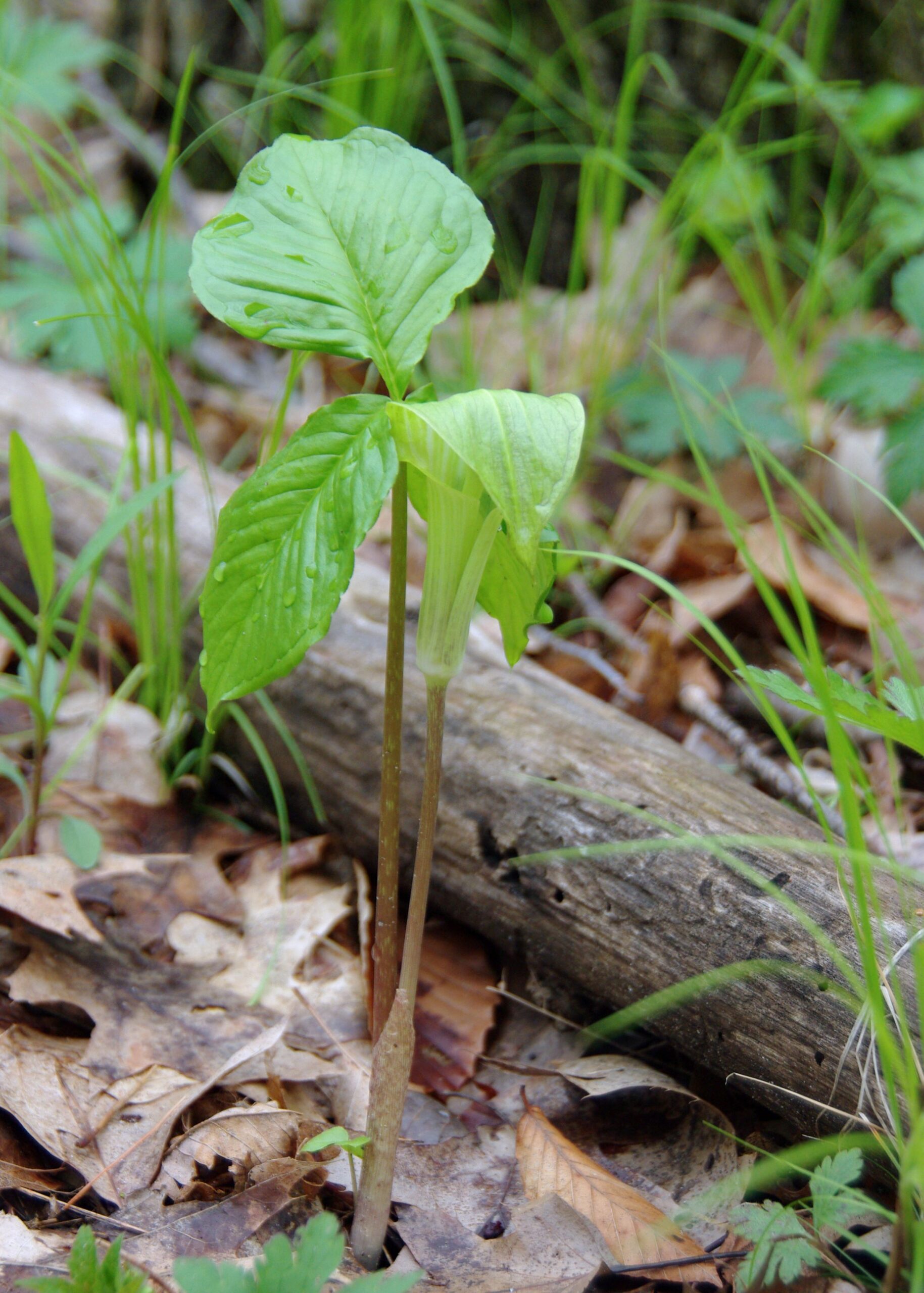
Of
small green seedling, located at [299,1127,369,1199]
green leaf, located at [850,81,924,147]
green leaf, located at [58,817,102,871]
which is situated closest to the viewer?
small green seedling, located at [299,1127,369,1199]

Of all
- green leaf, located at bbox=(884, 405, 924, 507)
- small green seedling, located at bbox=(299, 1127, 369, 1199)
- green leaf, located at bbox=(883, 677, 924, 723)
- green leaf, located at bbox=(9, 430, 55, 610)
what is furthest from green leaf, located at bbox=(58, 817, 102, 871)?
green leaf, located at bbox=(884, 405, 924, 507)

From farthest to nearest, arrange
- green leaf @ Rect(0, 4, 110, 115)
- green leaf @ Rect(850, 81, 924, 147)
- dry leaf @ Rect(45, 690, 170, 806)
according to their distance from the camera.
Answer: green leaf @ Rect(0, 4, 110, 115) < green leaf @ Rect(850, 81, 924, 147) < dry leaf @ Rect(45, 690, 170, 806)

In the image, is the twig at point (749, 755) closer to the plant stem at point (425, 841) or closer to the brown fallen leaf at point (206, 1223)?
the plant stem at point (425, 841)

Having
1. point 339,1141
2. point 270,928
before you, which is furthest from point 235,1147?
point 270,928

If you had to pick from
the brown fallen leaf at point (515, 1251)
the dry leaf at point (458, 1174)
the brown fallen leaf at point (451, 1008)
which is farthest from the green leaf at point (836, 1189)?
the brown fallen leaf at point (451, 1008)

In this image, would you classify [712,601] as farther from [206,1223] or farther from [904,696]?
[206,1223]

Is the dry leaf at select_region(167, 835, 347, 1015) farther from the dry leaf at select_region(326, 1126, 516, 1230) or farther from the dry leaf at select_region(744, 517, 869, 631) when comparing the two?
the dry leaf at select_region(744, 517, 869, 631)

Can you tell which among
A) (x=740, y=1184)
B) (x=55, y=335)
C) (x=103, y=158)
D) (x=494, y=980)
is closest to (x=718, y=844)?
(x=740, y=1184)
